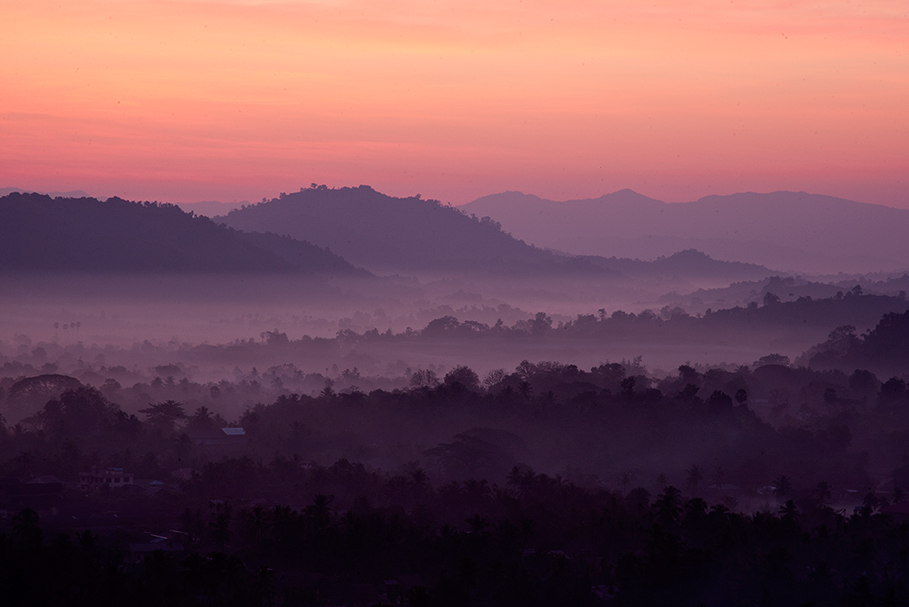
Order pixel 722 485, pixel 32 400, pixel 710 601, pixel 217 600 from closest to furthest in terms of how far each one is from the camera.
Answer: pixel 217 600, pixel 710 601, pixel 722 485, pixel 32 400

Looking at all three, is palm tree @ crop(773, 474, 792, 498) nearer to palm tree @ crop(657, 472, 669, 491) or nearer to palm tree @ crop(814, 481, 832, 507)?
palm tree @ crop(814, 481, 832, 507)

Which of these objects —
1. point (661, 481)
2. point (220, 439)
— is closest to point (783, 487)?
point (661, 481)

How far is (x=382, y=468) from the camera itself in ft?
280

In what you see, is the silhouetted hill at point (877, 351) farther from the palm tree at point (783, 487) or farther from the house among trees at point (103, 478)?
the house among trees at point (103, 478)

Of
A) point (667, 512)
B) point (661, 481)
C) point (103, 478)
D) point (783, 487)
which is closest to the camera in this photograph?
point (667, 512)

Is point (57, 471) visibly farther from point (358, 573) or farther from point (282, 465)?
point (358, 573)

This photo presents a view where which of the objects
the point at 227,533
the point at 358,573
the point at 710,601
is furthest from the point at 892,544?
the point at 227,533

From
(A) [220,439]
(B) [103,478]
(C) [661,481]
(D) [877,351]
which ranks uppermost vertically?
(D) [877,351]

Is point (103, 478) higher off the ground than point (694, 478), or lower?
lower

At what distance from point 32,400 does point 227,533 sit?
57.5m

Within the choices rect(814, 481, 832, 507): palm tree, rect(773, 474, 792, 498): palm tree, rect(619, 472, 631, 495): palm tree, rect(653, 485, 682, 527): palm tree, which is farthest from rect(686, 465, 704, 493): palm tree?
rect(653, 485, 682, 527): palm tree

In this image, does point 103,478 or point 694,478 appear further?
point 694,478

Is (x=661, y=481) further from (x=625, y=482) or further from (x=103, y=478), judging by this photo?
(x=103, y=478)

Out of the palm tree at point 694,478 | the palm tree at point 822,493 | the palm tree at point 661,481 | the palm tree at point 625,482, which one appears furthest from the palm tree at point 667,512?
the palm tree at point 694,478
